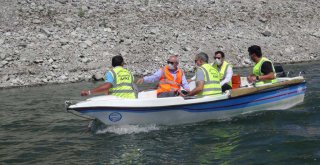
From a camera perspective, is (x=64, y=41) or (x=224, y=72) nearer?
(x=224, y=72)

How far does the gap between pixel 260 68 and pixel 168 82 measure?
237 centimetres

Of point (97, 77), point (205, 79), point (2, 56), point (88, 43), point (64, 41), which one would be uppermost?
point (64, 41)

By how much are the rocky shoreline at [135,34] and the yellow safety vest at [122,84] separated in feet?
34.8

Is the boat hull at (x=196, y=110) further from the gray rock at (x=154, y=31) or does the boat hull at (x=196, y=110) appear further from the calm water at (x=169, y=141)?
the gray rock at (x=154, y=31)

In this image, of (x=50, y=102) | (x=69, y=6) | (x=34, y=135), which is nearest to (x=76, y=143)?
(x=34, y=135)

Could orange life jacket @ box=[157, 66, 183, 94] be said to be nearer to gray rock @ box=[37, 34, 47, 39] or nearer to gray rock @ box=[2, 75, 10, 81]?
gray rock @ box=[2, 75, 10, 81]

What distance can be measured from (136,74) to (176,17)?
7.74 metres

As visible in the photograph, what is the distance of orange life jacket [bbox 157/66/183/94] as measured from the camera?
1095 centimetres


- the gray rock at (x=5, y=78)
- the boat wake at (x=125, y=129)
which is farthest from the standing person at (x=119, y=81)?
the gray rock at (x=5, y=78)

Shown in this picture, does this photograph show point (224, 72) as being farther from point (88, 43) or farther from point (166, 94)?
point (88, 43)

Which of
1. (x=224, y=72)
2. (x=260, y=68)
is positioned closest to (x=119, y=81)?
(x=224, y=72)

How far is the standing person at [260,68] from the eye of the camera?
37.3ft

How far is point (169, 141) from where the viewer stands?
9.40 m

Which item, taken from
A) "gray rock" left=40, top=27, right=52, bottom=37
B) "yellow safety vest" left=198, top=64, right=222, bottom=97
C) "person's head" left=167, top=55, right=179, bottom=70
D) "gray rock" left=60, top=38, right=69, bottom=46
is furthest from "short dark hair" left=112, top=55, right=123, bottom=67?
"gray rock" left=40, top=27, right=52, bottom=37
